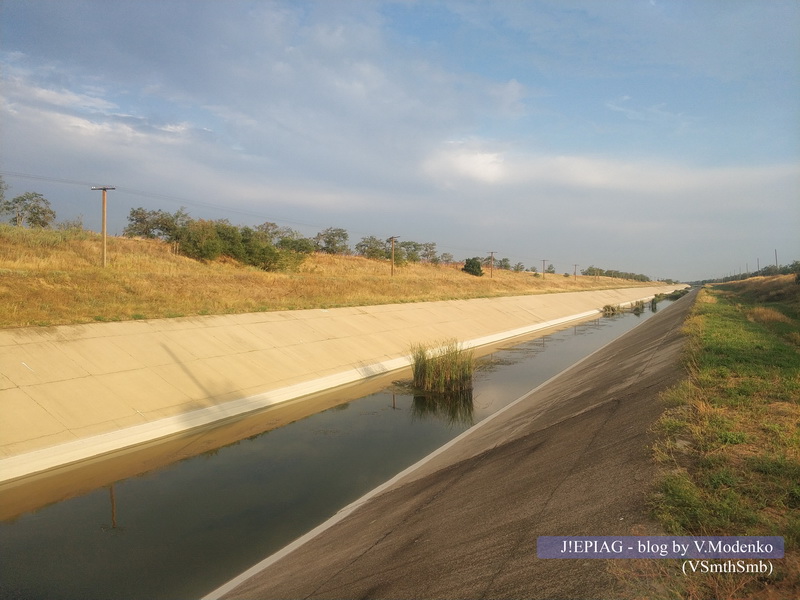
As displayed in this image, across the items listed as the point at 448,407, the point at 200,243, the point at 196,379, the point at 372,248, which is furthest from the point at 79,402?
the point at 372,248

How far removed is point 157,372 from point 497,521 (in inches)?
446

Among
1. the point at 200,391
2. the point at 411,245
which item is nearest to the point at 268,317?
the point at 200,391

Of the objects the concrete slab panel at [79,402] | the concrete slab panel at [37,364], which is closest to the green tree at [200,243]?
the concrete slab panel at [37,364]

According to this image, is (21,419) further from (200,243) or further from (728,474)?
(200,243)

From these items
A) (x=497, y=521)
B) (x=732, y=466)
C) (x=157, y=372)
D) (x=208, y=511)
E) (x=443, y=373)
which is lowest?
(x=208, y=511)

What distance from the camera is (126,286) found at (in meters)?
23.0

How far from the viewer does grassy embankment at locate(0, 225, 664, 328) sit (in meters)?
17.0

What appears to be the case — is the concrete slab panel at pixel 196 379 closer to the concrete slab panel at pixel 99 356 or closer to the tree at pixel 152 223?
the concrete slab panel at pixel 99 356

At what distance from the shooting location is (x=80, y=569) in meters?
6.31

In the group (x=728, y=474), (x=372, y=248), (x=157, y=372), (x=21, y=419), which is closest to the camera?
(x=728, y=474)

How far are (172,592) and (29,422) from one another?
603cm

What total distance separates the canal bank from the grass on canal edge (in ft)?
32.7

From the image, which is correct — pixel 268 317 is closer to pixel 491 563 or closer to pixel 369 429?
pixel 369 429

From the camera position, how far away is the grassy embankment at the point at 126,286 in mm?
17000
